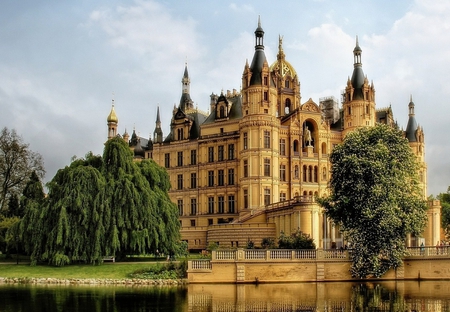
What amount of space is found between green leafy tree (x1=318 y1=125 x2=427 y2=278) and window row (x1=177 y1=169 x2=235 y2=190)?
2667 cm

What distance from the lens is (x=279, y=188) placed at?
63.9m

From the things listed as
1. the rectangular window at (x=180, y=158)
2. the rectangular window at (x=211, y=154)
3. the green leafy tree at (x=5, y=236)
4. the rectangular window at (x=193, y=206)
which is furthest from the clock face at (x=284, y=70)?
the green leafy tree at (x=5, y=236)

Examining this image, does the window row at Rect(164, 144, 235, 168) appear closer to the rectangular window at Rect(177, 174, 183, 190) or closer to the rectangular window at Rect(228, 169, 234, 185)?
the rectangular window at Rect(177, 174, 183, 190)

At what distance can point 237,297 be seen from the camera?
98.0 ft

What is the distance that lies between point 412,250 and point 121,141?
2225cm

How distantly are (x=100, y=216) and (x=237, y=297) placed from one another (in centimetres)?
1587

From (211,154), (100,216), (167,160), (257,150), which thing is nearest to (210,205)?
(211,154)

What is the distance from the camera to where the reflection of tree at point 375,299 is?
2556cm

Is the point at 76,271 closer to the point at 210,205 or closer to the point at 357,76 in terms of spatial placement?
the point at 210,205

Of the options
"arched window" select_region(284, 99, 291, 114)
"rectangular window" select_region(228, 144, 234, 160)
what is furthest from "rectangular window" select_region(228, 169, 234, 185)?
"arched window" select_region(284, 99, 291, 114)

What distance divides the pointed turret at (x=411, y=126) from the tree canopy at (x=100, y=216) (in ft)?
130

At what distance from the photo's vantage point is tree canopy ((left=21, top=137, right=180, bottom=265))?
138 feet

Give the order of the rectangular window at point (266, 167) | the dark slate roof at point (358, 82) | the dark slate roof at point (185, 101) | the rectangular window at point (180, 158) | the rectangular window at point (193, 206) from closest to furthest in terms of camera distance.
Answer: the rectangular window at point (266, 167) → the dark slate roof at point (358, 82) → the rectangular window at point (193, 206) → the rectangular window at point (180, 158) → the dark slate roof at point (185, 101)

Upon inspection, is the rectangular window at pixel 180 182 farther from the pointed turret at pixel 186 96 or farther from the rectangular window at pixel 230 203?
the pointed turret at pixel 186 96
